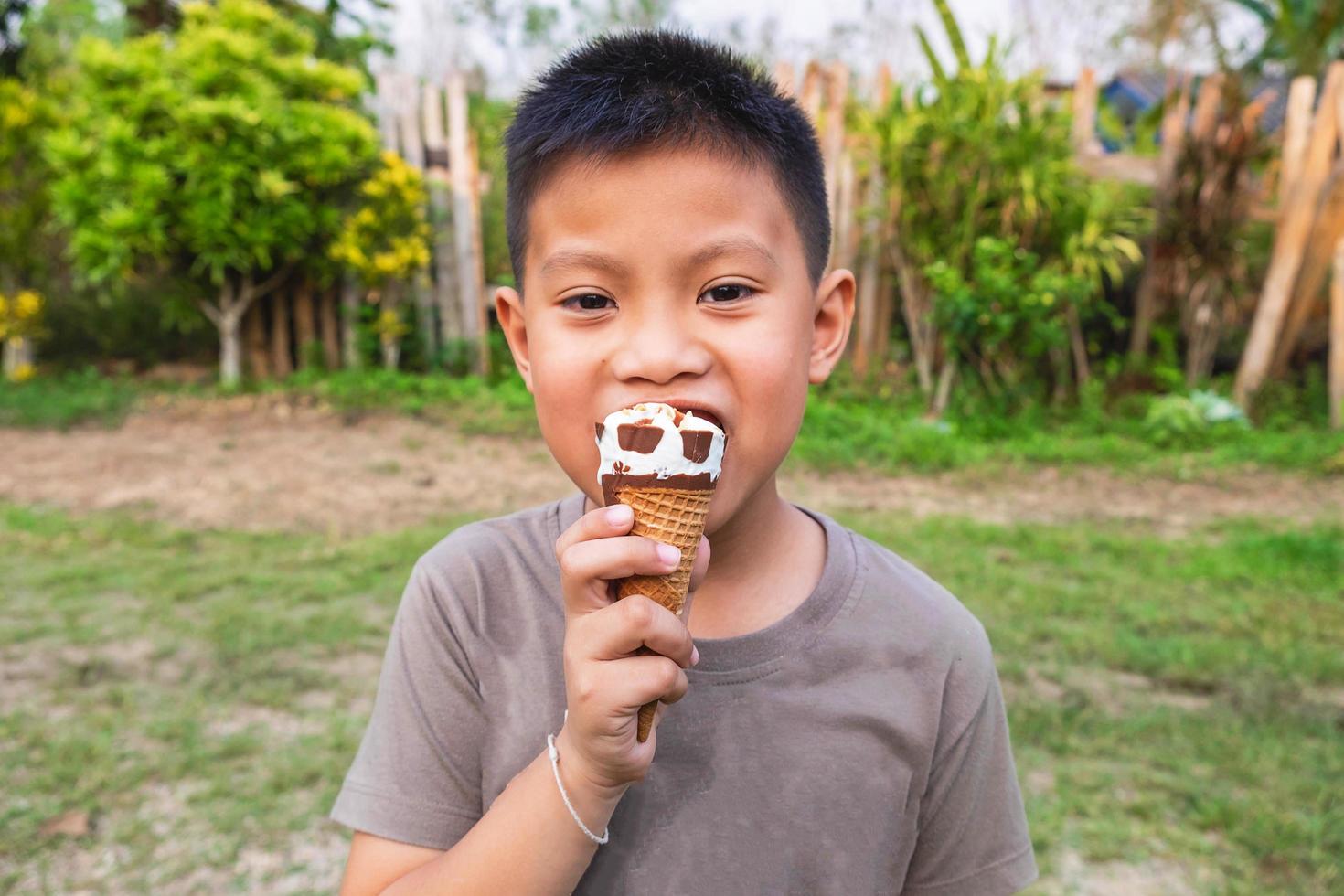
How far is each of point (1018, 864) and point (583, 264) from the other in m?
1.04

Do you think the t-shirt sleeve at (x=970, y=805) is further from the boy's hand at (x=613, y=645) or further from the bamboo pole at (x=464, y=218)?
the bamboo pole at (x=464, y=218)

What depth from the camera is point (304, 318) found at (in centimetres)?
944

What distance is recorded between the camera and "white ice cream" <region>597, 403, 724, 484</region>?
1.11m

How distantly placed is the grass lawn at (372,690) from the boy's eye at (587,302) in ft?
7.02

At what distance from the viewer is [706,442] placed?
1.13 m

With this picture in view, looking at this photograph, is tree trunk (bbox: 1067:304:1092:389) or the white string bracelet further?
tree trunk (bbox: 1067:304:1092:389)

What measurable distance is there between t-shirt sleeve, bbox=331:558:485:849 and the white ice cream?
1.27ft

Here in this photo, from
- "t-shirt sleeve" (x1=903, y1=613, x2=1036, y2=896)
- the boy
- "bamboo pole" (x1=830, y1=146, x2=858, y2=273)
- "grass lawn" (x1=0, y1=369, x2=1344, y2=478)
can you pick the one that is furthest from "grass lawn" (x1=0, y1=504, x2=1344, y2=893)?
"bamboo pole" (x1=830, y1=146, x2=858, y2=273)

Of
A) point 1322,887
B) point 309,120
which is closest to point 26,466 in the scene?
point 309,120

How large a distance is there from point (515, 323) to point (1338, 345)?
815cm

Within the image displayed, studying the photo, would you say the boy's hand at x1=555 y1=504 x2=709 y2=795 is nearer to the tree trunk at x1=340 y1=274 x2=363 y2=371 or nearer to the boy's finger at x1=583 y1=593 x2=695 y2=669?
the boy's finger at x1=583 y1=593 x2=695 y2=669

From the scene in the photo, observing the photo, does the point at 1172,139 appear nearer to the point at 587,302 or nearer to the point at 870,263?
the point at 870,263

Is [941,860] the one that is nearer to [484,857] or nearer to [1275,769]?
[484,857]

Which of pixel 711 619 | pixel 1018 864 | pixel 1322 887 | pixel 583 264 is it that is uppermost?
pixel 583 264
